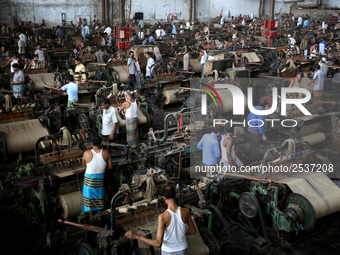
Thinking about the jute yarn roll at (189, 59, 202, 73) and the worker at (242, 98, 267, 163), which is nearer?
the worker at (242, 98, 267, 163)

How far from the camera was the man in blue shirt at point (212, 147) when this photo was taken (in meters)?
6.29

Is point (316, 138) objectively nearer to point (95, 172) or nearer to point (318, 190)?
point (318, 190)

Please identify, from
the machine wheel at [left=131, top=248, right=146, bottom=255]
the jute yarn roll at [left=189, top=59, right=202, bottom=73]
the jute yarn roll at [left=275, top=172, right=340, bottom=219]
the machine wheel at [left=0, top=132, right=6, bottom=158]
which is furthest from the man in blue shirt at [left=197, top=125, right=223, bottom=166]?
the jute yarn roll at [left=189, top=59, right=202, bottom=73]

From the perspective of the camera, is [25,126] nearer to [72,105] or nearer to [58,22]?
[72,105]

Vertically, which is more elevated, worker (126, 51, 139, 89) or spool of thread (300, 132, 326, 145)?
worker (126, 51, 139, 89)

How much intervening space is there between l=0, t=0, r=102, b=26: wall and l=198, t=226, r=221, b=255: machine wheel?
23436 millimetres

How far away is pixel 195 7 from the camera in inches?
1294

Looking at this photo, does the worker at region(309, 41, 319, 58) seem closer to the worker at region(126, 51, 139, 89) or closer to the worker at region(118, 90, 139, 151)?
the worker at region(126, 51, 139, 89)

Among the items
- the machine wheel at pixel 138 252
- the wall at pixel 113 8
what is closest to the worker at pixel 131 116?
the machine wheel at pixel 138 252

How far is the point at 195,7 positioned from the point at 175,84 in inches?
880

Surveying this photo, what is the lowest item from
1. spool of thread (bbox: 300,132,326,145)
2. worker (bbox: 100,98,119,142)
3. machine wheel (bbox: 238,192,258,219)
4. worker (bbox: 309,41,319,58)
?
machine wheel (bbox: 238,192,258,219)

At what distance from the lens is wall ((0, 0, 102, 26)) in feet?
79.7

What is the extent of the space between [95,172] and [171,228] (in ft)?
6.59

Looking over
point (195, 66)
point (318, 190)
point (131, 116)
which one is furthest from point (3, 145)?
point (195, 66)
